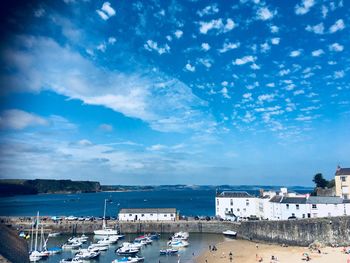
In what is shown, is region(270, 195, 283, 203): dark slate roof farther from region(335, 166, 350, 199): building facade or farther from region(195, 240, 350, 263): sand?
region(335, 166, 350, 199): building facade

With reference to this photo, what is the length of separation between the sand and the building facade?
18.5 m

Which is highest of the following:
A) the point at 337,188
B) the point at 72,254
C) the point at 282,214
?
the point at 337,188

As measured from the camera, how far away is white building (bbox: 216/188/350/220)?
59.4 m

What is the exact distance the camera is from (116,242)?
6353 centimetres

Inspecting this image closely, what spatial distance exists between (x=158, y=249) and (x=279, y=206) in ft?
75.8

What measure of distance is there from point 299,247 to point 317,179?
36.4 meters

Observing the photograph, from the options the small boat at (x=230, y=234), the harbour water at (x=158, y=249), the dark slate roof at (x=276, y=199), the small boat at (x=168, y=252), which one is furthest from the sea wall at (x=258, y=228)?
the small boat at (x=168, y=252)

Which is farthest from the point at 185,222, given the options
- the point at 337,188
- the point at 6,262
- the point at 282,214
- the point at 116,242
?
the point at 6,262

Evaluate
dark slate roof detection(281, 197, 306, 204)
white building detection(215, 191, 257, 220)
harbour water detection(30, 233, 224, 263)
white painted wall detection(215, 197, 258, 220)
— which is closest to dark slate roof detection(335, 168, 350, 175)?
dark slate roof detection(281, 197, 306, 204)

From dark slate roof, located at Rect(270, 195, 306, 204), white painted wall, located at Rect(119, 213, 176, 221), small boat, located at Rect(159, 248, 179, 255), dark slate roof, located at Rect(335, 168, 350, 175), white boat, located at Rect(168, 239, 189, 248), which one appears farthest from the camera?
white painted wall, located at Rect(119, 213, 176, 221)

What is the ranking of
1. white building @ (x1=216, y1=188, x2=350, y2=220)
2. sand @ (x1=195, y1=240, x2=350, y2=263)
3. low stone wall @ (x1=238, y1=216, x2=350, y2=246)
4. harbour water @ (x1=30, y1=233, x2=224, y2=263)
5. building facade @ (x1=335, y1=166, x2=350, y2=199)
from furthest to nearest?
1. building facade @ (x1=335, y1=166, x2=350, y2=199)
2. white building @ (x1=216, y1=188, x2=350, y2=220)
3. low stone wall @ (x1=238, y1=216, x2=350, y2=246)
4. harbour water @ (x1=30, y1=233, x2=224, y2=263)
5. sand @ (x1=195, y1=240, x2=350, y2=263)

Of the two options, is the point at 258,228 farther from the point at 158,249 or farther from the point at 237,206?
the point at 158,249

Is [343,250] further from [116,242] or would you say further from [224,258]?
[116,242]

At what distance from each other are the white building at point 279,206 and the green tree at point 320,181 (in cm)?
1716
